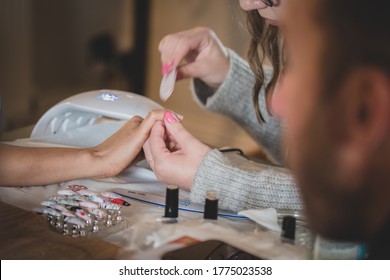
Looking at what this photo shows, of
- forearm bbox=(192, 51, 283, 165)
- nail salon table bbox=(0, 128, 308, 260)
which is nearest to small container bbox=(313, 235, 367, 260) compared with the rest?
nail salon table bbox=(0, 128, 308, 260)

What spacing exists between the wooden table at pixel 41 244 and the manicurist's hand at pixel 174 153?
0.55 ft

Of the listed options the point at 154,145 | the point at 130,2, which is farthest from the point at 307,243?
the point at 130,2

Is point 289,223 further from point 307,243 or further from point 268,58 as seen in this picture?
point 268,58

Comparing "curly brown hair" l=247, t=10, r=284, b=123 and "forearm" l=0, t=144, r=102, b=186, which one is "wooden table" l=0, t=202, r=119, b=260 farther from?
"curly brown hair" l=247, t=10, r=284, b=123

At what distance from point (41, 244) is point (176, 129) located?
24cm

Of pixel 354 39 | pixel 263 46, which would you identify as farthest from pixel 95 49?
pixel 354 39

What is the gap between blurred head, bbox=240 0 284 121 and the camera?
0.73 meters

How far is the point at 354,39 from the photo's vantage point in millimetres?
317

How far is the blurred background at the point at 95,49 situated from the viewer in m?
2.13

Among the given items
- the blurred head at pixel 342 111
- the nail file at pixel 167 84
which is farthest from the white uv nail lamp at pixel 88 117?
the blurred head at pixel 342 111

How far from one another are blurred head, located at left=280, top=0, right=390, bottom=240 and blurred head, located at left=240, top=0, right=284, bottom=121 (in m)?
0.37

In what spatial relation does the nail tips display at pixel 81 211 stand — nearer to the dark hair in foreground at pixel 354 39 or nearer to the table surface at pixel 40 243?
the table surface at pixel 40 243

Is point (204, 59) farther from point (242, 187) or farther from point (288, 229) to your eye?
point (288, 229)
